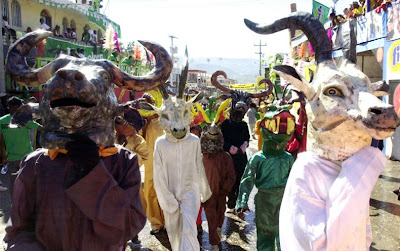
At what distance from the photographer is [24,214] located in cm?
197

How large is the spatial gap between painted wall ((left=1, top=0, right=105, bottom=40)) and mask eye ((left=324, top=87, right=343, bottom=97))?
18.0m

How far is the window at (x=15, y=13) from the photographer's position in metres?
17.6

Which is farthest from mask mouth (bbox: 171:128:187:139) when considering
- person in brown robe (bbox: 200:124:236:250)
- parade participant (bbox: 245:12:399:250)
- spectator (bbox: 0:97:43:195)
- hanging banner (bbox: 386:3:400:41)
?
hanging banner (bbox: 386:3:400:41)

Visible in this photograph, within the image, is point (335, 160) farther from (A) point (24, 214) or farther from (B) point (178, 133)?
(B) point (178, 133)

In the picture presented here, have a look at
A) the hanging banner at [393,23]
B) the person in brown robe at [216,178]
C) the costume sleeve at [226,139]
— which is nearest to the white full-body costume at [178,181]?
the person in brown robe at [216,178]

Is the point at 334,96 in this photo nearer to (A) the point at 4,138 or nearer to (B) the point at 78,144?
(B) the point at 78,144

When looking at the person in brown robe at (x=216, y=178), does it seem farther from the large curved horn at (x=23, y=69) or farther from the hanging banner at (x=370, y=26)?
the hanging banner at (x=370, y=26)

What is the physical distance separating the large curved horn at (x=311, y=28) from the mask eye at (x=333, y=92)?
0.98 feet

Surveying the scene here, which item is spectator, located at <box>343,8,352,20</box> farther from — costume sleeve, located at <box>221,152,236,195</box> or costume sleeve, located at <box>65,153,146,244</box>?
costume sleeve, located at <box>65,153,146,244</box>

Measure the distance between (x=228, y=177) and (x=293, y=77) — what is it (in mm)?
2825

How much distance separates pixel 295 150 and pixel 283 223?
3.61 m

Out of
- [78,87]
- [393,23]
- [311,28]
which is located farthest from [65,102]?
[393,23]

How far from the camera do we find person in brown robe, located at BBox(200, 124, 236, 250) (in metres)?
4.87

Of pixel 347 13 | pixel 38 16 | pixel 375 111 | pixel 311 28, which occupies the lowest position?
pixel 375 111
